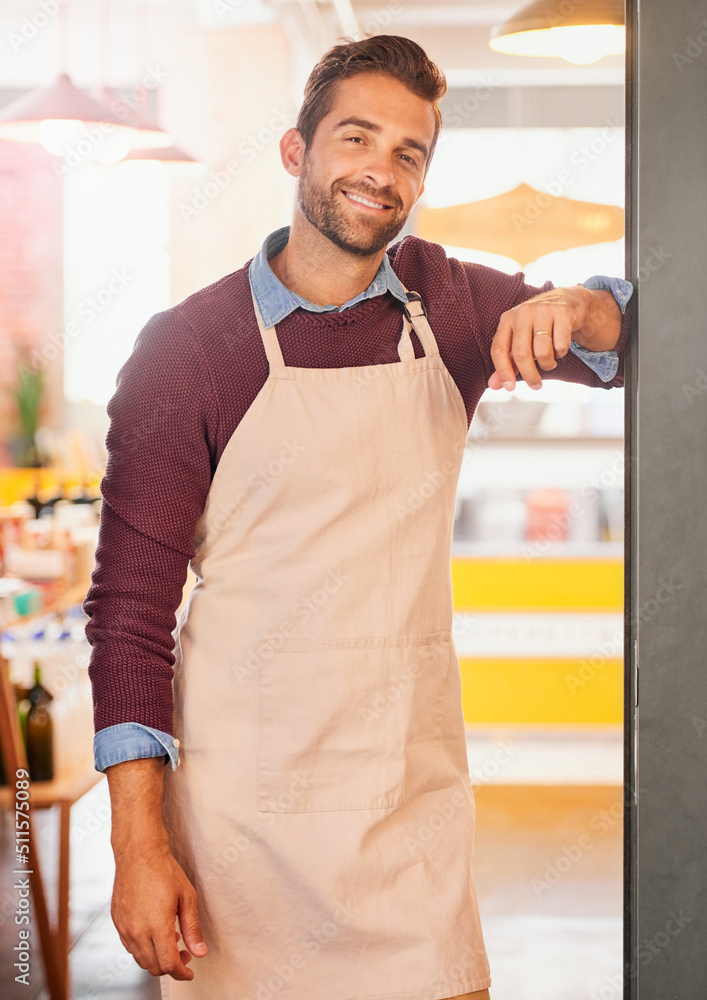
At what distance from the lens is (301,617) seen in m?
1.09

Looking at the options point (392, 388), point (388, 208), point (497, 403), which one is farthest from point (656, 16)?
point (497, 403)

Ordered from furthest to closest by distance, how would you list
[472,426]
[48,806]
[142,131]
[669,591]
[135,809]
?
[142,131]
[48,806]
[472,426]
[135,809]
[669,591]

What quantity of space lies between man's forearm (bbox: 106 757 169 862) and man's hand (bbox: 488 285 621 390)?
561 millimetres

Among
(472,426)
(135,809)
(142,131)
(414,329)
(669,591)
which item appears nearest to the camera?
(669,591)

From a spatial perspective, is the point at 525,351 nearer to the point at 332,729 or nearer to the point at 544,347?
the point at 544,347

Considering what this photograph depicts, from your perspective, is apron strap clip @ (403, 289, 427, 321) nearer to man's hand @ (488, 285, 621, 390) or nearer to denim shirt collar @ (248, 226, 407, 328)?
denim shirt collar @ (248, 226, 407, 328)

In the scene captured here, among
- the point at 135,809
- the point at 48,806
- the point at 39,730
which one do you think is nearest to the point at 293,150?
the point at 135,809

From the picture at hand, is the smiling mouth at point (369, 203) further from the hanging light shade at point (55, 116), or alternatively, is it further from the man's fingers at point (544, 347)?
the hanging light shade at point (55, 116)

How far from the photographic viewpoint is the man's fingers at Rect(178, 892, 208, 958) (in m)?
1.04

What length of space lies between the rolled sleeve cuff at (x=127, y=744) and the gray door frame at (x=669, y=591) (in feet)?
1.61

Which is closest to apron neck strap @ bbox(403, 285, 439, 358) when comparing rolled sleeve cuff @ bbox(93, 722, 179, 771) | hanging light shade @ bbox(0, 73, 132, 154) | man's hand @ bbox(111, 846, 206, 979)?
rolled sleeve cuff @ bbox(93, 722, 179, 771)

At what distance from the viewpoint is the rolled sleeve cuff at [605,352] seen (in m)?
0.97

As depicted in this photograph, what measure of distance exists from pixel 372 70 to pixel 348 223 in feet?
0.57

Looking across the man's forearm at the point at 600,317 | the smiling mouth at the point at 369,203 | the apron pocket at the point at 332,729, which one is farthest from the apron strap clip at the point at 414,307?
the apron pocket at the point at 332,729
